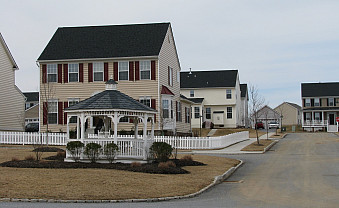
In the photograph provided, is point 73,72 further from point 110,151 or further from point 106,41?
point 110,151

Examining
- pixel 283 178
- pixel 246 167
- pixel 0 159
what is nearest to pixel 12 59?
pixel 0 159

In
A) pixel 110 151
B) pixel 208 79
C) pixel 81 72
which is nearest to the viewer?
pixel 110 151

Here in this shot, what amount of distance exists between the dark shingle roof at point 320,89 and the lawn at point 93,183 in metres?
65.4

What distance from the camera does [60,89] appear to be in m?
41.3

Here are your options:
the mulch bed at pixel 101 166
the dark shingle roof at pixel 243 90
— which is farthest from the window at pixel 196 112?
the mulch bed at pixel 101 166

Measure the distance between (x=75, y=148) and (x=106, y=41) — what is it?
2225cm

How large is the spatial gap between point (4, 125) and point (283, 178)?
31.9m

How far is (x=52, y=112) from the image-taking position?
41375 millimetres

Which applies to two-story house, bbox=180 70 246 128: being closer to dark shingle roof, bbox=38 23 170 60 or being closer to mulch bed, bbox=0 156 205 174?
dark shingle roof, bbox=38 23 170 60

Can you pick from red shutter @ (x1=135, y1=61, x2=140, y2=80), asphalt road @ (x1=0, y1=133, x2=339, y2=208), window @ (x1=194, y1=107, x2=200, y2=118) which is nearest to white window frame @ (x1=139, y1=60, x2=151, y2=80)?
red shutter @ (x1=135, y1=61, x2=140, y2=80)

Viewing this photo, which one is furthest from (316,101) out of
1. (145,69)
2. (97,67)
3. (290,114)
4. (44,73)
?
(44,73)

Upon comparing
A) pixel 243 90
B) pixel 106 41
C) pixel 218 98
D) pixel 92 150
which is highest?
pixel 106 41

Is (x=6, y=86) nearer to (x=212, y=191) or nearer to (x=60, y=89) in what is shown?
(x=60, y=89)

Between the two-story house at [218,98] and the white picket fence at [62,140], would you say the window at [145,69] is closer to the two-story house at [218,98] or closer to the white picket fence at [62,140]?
the white picket fence at [62,140]
